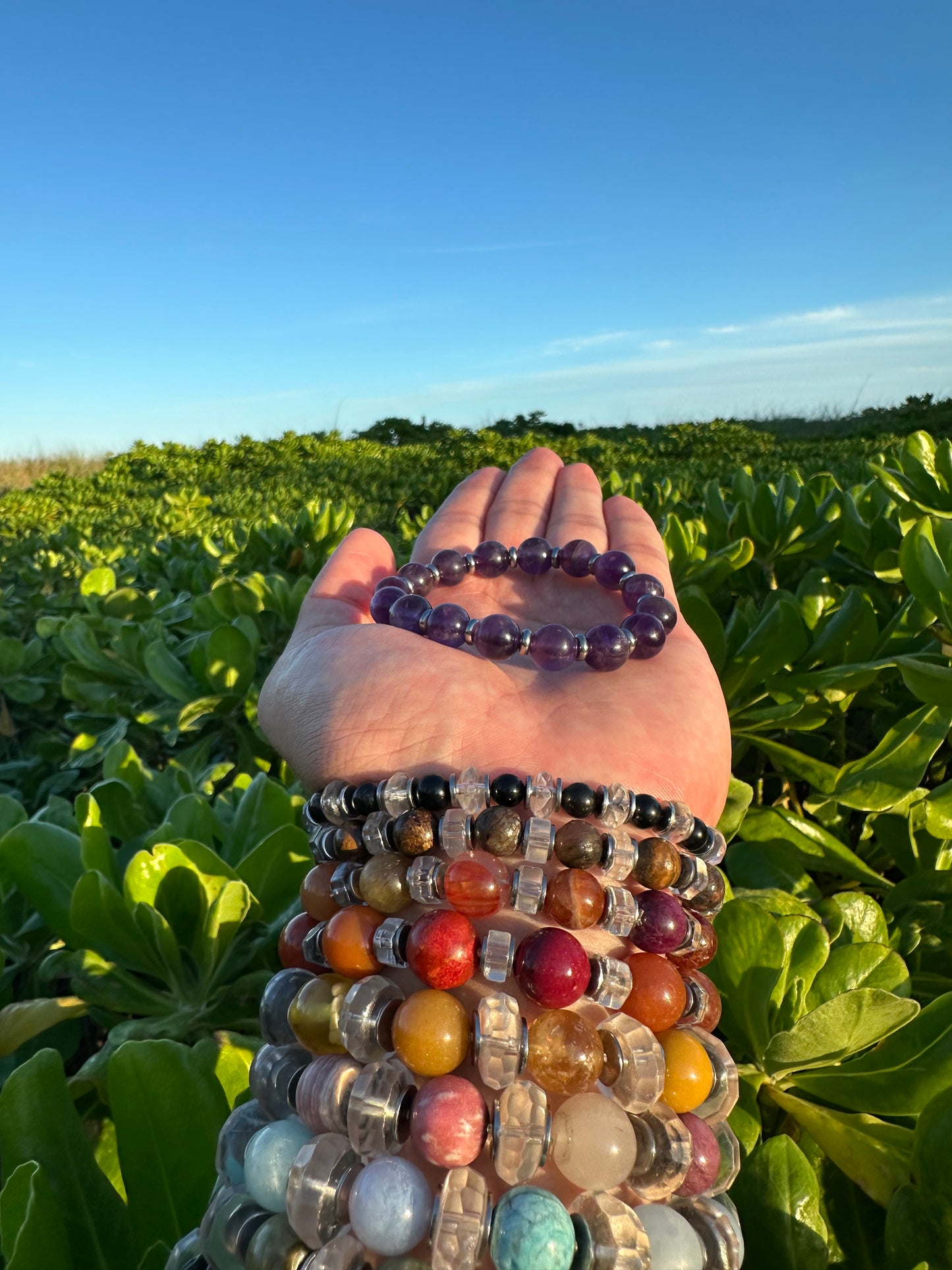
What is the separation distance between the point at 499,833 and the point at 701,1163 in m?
0.32

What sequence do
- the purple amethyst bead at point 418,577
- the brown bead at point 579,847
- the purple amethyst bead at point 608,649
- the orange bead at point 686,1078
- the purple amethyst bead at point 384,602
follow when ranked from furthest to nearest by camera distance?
the purple amethyst bead at point 418,577, the purple amethyst bead at point 384,602, the purple amethyst bead at point 608,649, the brown bead at point 579,847, the orange bead at point 686,1078

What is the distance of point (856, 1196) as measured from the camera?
806 millimetres

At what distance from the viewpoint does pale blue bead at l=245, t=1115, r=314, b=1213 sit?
26.7 inches

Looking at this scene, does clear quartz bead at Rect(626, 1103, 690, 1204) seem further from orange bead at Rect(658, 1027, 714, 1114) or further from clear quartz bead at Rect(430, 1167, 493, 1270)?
clear quartz bead at Rect(430, 1167, 493, 1270)

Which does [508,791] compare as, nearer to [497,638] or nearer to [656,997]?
[656,997]

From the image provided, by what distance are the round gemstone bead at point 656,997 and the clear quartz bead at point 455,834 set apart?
0.66ft

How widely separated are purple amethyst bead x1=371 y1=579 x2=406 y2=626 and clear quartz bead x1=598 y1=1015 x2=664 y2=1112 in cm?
72

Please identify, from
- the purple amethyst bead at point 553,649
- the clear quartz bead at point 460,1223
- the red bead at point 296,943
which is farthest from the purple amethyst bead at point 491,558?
the clear quartz bead at point 460,1223

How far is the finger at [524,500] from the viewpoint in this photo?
1.69 m

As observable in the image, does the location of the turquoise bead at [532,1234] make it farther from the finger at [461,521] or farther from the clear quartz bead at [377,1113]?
the finger at [461,521]

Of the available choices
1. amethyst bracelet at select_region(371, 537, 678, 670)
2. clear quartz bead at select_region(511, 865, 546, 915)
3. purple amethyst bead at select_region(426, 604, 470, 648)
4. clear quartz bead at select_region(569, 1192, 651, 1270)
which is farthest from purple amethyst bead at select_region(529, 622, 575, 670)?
clear quartz bead at select_region(569, 1192, 651, 1270)

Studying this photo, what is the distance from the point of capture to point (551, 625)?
129cm

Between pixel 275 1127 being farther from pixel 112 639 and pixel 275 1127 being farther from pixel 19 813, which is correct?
pixel 112 639

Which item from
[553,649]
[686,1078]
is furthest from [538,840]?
[553,649]
